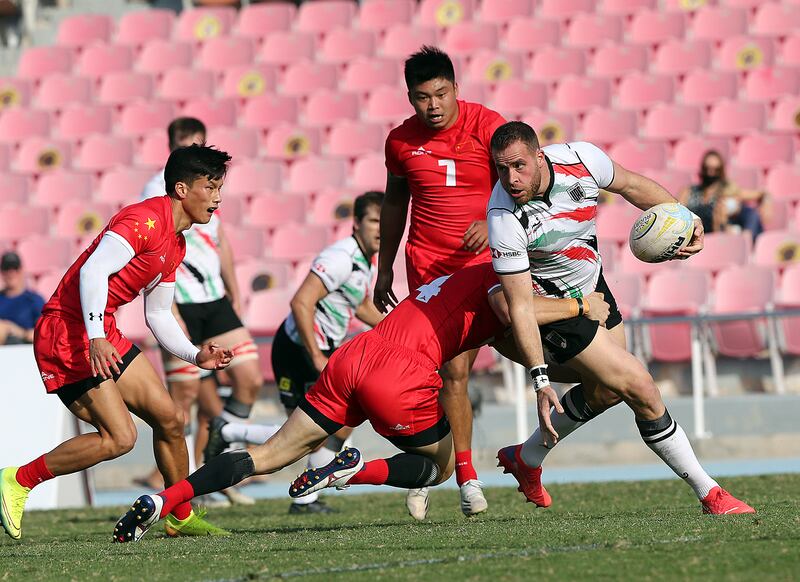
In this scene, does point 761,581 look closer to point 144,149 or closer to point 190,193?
point 190,193

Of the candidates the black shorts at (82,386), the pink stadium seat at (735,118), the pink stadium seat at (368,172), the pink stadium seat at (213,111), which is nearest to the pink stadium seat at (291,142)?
the pink stadium seat at (213,111)

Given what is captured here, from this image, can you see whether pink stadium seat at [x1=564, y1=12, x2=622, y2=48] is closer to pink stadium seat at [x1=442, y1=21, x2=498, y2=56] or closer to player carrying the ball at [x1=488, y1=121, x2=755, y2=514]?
pink stadium seat at [x1=442, y1=21, x2=498, y2=56]

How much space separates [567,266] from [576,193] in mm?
380

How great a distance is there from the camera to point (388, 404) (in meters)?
6.03

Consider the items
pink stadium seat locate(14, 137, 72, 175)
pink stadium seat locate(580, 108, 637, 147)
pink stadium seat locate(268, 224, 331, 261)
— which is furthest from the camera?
pink stadium seat locate(14, 137, 72, 175)

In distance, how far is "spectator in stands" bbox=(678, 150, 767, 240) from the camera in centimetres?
1285

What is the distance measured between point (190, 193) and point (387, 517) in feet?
8.02

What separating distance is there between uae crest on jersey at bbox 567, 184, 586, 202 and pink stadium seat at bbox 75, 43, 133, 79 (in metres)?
13.6

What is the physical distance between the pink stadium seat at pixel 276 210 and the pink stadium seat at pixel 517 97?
299 cm

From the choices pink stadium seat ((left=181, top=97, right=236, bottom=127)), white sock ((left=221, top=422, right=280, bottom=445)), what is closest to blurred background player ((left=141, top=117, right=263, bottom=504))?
white sock ((left=221, top=422, right=280, bottom=445))

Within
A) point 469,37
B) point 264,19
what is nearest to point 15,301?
point 469,37

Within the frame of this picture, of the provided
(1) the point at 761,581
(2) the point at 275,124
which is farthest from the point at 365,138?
(1) the point at 761,581

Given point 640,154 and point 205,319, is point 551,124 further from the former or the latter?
point 205,319

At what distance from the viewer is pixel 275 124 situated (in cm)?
1727
